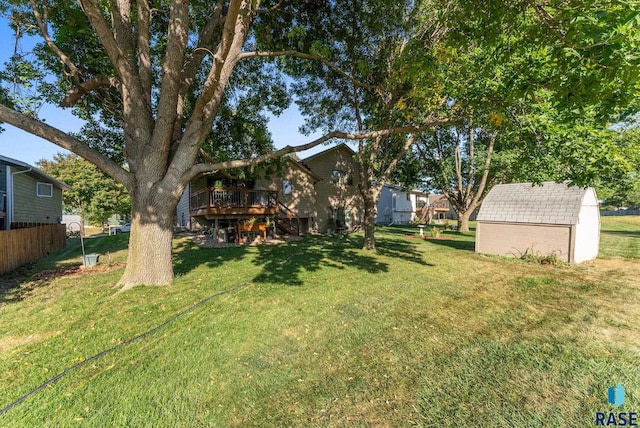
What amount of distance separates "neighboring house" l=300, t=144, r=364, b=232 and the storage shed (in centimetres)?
1276

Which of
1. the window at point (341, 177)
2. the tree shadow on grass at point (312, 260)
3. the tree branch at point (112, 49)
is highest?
the tree branch at point (112, 49)

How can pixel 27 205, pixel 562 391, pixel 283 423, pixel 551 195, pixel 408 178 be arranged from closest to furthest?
pixel 283 423
pixel 562 391
pixel 551 195
pixel 27 205
pixel 408 178

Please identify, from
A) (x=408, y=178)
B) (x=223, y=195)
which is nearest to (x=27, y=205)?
(x=223, y=195)

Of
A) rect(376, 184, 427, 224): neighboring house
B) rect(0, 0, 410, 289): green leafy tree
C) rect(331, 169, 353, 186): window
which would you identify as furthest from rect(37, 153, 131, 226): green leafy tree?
rect(376, 184, 427, 224): neighboring house

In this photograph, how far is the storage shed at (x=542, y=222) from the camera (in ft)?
33.0

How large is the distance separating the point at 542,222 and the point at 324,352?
37.0 ft

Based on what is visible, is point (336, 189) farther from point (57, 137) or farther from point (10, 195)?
point (10, 195)

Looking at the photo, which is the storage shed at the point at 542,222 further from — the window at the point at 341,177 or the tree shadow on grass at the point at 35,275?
the tree shadow on grass at the point at 35,275

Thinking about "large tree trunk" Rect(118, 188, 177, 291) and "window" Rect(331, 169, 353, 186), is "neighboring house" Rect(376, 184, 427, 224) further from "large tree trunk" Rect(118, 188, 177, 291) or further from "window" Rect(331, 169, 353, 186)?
"large tree trunk" Rect(118, 188, 177, 291)

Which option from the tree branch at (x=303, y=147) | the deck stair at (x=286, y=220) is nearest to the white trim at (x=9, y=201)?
the deck stair at (x=286, y=220)

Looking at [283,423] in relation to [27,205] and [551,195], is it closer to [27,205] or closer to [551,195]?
[551,195]

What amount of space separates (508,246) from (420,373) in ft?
35.7

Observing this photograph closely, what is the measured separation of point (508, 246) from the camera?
459 inches

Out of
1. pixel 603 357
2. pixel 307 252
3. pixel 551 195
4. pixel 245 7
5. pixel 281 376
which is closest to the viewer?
pixel 281 376
